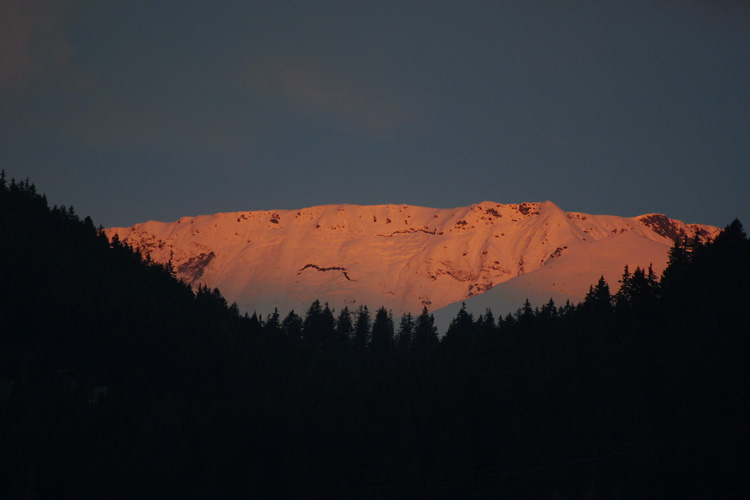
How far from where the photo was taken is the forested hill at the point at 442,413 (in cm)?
6744

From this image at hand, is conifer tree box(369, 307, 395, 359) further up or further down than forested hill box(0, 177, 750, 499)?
further up

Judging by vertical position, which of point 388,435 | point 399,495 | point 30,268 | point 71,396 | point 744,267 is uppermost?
point 30,268

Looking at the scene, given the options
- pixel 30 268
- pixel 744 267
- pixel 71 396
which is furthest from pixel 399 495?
pixel 30 268

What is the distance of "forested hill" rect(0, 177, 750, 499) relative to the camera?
221ft

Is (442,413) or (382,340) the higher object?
(382,340)

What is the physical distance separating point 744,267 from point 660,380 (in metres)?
29.6

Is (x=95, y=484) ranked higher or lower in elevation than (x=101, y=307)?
lower

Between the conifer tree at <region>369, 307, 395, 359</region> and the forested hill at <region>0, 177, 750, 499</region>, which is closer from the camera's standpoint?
the forested hill at <region>0, 177, 750, 499</region>

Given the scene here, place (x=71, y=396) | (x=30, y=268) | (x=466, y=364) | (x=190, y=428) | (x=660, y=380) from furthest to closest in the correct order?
(x=30, y=268)
(x=466, y=364)
(x=71, y=396)
(x=190, y=428)
(x=660, y=380)

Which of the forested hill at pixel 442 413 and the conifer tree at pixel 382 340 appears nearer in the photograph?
the forested hill at pixel 442 413

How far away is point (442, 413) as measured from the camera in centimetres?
8469

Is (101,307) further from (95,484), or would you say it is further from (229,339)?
(95,484)

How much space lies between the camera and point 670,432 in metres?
69.4

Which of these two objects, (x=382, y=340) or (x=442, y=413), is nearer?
(x=442, y=413)
